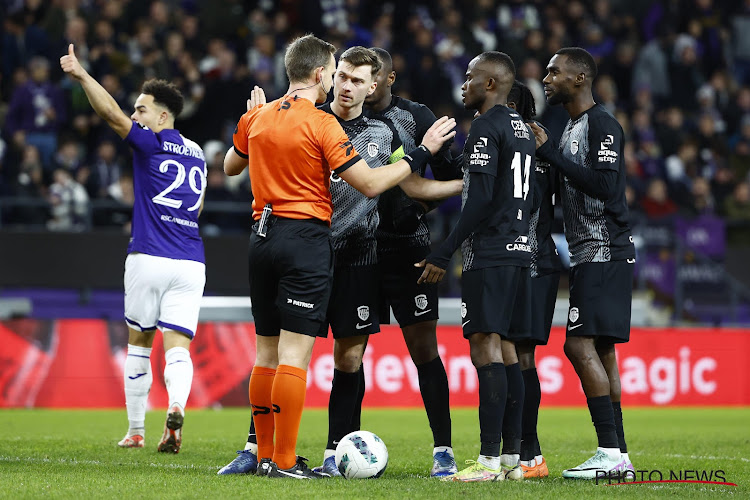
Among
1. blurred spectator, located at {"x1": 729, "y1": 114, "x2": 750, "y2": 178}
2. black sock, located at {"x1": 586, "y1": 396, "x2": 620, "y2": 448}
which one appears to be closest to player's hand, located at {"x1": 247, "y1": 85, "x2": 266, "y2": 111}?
black sock, located at {"x1": 586, "y1": 396, "x2": 620, "y2": 448}

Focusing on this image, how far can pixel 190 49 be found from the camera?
617 inches

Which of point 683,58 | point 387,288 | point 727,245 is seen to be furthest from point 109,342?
point 683,58

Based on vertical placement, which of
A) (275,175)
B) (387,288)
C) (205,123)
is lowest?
(387,288)

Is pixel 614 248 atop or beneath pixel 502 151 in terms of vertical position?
beneath

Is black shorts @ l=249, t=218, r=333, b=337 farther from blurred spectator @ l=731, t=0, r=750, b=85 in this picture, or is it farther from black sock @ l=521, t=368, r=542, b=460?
blurred spectator @ l=731, t=0, r=750, b=85

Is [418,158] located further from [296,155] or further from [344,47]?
[344,47]

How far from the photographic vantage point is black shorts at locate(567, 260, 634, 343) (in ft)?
21.0

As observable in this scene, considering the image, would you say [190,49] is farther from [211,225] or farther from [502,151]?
[502,151]

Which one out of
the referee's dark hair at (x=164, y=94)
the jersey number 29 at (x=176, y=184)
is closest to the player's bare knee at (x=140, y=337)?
the jersey number 29 at (x=176, y=184)

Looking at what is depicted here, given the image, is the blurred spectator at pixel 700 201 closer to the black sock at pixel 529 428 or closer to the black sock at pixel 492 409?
the black sock at pixel 529 428

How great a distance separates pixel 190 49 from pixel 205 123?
153 centimetres

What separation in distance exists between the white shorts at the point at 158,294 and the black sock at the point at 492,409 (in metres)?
2.68

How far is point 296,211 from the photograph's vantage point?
5.87 metres

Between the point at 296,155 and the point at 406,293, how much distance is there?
3.92 ft
